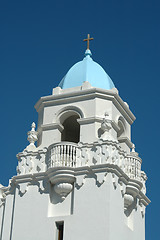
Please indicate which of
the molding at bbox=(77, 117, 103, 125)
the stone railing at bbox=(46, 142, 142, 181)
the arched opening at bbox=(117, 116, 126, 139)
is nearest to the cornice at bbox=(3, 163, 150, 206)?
the stone railing at bbox=(46, 142, 142, 181)

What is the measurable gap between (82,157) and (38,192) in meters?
2.28

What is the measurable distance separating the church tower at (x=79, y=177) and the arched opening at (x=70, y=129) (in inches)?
23.7

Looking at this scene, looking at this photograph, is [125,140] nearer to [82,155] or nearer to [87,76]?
[87,76]

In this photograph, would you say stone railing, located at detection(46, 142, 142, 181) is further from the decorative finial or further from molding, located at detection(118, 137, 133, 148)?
molding, located at detection(118, 137, 133, 148)

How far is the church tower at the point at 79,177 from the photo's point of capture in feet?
88.5

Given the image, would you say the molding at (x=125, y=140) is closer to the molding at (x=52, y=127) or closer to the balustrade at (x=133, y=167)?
the balustrade at (x=133, y=167)

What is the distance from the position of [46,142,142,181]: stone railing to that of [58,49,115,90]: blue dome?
374 centimetres

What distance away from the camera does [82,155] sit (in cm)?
2808

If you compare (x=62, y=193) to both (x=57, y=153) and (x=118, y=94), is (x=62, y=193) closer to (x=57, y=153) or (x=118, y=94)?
(x=57, y=153)

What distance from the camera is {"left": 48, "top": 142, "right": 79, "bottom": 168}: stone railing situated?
91.8 feet

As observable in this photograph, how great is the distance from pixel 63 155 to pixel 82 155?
777mm

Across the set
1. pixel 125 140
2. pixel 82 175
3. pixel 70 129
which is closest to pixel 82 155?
pixel 82 175

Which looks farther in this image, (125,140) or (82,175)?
(125,140)

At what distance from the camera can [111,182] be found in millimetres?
27188
